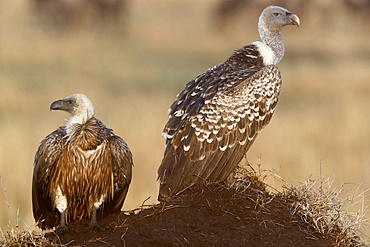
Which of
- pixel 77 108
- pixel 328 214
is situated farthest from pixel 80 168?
pixel 328 214

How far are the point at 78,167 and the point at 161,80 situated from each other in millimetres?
16527

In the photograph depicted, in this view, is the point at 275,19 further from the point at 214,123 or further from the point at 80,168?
the point at 80,168

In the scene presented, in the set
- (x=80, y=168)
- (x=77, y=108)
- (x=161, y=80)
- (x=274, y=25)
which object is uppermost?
(x=274, y=25)

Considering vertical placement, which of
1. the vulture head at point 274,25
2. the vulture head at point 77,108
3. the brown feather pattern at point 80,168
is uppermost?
the vulture head at point 274,25

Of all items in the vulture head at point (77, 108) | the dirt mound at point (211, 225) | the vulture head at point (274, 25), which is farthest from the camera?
the vulture head at point (274, 25)

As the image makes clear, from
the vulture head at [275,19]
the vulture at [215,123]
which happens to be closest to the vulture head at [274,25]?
the vulture head at [275,19]

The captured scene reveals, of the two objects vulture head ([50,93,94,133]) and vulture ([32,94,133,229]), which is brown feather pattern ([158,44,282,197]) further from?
vulture head ([50,93,94,133])

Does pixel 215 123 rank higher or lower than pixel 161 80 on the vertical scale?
higher

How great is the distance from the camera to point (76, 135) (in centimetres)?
817

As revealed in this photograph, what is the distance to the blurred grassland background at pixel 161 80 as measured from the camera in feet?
47.9

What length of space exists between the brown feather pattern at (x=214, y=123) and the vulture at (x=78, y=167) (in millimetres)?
419

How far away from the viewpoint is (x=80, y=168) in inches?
320

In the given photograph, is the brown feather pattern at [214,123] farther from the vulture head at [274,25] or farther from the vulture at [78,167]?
the vulture head at [274,25]

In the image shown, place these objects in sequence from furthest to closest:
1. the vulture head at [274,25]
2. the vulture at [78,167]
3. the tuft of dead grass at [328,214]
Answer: the vulture head at [274,25], the vulture at [78,167], the tuft of dead grass at [328,214]
